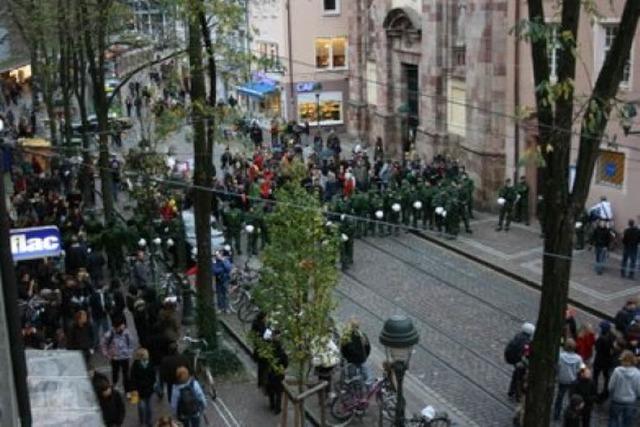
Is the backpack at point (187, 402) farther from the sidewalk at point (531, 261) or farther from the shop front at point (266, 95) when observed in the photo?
the shop front at point (266, 95)

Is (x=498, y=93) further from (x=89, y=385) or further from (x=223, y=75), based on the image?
(x=89, y=385)

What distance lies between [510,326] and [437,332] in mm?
1582

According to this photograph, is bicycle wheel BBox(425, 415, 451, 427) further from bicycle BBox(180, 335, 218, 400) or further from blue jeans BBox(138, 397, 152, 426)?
blue jeans BBox(138, 397, 152, 426)

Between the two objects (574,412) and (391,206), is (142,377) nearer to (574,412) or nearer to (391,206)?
(574,412)

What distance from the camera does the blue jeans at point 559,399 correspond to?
15.2 m

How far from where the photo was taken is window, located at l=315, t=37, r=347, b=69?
4938 cm

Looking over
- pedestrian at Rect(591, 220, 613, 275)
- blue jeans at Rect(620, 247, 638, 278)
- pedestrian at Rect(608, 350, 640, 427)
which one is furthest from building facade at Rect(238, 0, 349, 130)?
pedestrian at Rect(608, 350, 640, 427)

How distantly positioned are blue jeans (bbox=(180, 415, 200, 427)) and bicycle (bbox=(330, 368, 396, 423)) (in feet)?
8.08

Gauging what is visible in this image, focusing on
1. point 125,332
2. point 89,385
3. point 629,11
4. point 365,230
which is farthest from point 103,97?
point 629,11

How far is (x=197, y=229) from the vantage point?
58.8ft

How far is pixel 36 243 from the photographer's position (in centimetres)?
1235

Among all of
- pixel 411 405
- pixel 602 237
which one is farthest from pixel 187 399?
pixel 602 237

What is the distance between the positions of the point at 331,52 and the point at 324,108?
114 inches

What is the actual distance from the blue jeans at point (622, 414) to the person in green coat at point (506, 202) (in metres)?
13.6
